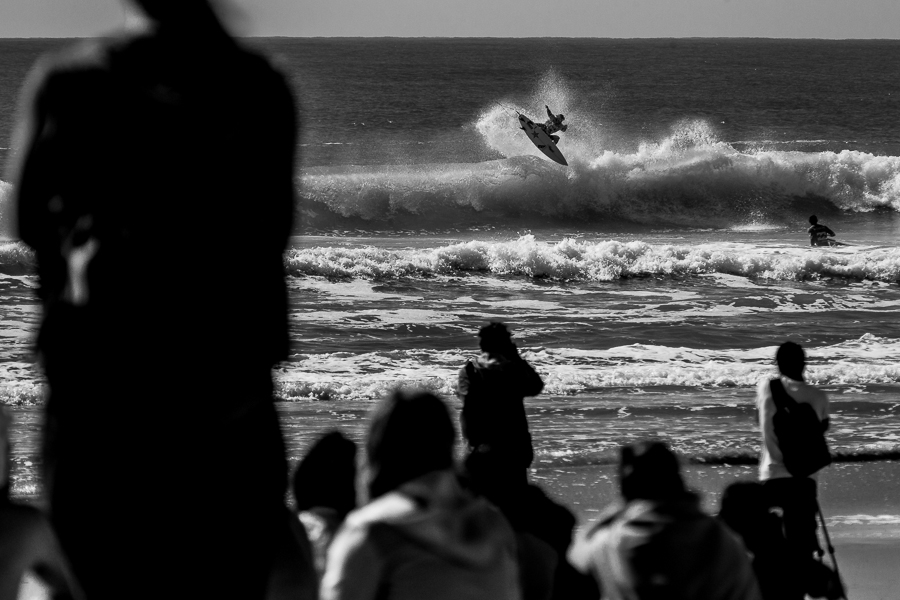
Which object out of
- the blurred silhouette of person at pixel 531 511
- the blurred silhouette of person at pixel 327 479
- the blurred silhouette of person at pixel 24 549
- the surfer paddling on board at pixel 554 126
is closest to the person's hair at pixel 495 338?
the blurred silhouette of person at pixel 531 511

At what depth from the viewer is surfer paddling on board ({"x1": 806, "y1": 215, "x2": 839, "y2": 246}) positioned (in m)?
25.5

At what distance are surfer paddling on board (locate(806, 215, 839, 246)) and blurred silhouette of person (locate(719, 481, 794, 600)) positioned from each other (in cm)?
2203

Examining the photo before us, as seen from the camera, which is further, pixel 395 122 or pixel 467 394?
pixel 395 122

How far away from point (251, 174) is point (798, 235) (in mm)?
29190

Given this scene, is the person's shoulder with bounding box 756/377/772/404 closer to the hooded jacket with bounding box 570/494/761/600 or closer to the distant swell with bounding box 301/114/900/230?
the hooded jacket with bounding box 570/494/761/600

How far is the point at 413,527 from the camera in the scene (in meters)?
2.23

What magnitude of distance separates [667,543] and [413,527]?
A: 2.42 ft

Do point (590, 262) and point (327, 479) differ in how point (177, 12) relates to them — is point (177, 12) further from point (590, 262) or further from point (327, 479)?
point (590, 262)

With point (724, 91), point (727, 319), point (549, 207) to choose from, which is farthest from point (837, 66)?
point (727, 319)

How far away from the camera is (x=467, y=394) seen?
577cm

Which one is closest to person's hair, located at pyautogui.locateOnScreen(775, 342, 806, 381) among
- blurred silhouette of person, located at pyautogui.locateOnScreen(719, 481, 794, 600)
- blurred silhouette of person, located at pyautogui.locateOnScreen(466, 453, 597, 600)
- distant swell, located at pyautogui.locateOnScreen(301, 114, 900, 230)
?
blurred silhouette of person, located at pyautogui.locateOnScreen(719, 481, 794, 600)

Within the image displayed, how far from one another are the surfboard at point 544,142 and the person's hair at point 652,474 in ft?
114

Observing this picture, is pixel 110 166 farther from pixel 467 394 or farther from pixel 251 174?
pixel 467 394

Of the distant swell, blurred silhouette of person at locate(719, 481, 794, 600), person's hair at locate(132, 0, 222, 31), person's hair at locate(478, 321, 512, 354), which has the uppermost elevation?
the distant swell
